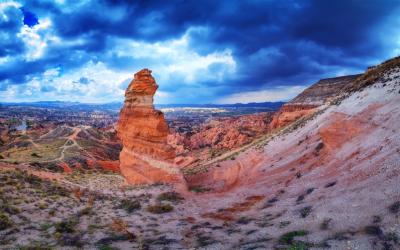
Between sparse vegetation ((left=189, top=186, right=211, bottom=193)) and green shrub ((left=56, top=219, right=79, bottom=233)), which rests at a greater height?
green shrub ((left=56, top=219, right=79, bottom=233))

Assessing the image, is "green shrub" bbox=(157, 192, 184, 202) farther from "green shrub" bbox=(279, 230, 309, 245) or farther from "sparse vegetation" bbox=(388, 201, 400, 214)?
"sparse vegetation" bbox=(388, 201, 400, 214)

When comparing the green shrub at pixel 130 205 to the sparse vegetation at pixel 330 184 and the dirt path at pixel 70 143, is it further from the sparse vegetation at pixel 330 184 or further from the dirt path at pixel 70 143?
the dirt path at pixel 70 143

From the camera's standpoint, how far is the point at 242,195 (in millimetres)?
22125

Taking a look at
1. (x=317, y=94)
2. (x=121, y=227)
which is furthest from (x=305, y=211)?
(x=317, y=94)

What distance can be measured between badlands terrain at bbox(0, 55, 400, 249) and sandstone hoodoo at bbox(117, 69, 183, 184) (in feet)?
0.30

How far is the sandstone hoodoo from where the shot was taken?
99.1 feet

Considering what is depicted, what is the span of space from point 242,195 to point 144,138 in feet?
41.5

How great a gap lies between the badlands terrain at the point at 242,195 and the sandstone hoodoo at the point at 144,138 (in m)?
0.09

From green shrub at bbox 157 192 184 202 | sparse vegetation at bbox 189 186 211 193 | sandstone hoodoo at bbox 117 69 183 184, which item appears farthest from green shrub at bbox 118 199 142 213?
sandstone hoodoo at bbox 117 69 183 184

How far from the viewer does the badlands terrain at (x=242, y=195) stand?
504 inches

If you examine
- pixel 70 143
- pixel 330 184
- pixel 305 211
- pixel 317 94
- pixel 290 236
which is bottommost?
pixel 70 143

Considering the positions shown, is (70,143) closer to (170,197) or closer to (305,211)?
(170,197)

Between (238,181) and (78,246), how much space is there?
596 inches

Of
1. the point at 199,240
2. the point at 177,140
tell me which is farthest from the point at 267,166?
the point at 177,140
